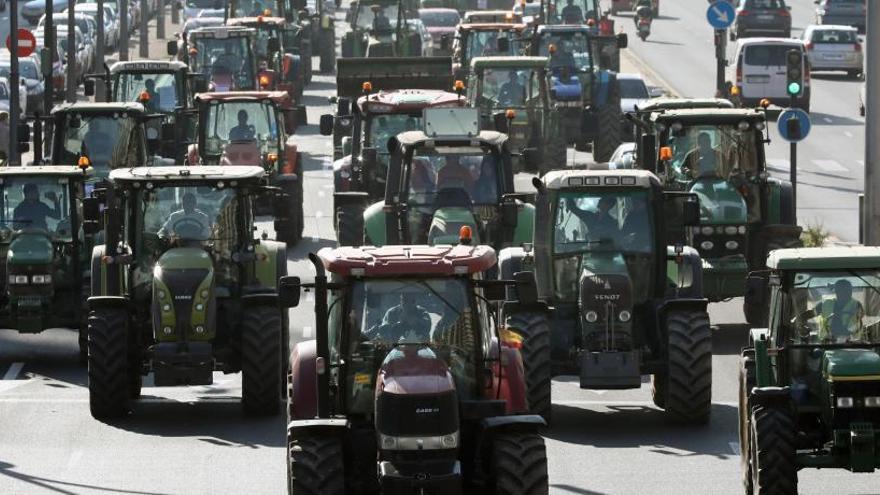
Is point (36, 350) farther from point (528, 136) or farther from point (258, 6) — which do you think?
point (258, 6)

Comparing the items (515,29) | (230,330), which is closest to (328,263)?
(230,330)

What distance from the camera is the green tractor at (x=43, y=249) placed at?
28578mm

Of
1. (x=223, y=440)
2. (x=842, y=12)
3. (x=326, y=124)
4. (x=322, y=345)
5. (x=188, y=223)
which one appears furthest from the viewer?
(x=842, y=12)

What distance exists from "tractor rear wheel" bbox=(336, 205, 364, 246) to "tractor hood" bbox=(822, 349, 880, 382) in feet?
49.5

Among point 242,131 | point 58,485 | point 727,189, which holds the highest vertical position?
point 727,189

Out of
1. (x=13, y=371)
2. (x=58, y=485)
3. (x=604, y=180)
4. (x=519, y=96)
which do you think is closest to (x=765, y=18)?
(x=519, y=96)

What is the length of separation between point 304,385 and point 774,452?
147 inches

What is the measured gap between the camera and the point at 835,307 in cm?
1886

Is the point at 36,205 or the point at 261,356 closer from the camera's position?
the point at 261,356

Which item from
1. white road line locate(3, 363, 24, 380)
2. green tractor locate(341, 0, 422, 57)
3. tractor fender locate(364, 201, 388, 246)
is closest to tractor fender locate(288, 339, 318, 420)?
white road line locate(3, 363, 24, 380)

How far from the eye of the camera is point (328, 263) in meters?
17.8

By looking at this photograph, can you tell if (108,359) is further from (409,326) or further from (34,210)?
(409,326)

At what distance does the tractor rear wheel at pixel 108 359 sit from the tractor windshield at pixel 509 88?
19504 mm

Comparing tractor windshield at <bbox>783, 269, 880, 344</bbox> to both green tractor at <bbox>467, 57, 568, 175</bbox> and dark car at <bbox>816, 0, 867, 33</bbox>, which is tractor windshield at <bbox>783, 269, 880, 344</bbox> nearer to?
green tractor at <bbox>467, 57, 568, 175</bbox>
